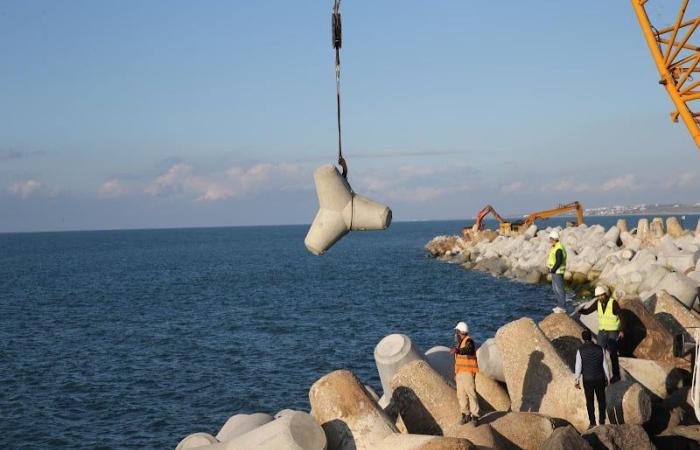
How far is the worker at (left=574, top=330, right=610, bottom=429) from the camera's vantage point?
1067 centimetres

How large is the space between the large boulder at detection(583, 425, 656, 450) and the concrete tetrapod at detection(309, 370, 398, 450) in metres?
2.54

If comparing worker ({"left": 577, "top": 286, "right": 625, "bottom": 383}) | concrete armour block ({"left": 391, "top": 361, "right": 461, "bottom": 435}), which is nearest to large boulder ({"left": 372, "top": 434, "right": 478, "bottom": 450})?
concrete armour block ({"left": 391, "top": 361, "right": 461, "bottom": 435})

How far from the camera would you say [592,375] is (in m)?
10.7

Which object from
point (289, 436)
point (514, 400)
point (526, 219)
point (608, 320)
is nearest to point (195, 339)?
point (514, 400)

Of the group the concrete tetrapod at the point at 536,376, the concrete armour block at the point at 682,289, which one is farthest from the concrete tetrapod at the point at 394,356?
the concrete armour block at the point at 682,289

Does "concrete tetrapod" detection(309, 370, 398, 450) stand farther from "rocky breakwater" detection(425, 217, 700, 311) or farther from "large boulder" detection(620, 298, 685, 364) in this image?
"rocky breakwater" detection(425, 217, 700, 311)

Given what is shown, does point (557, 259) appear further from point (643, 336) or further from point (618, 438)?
point (618, 438)

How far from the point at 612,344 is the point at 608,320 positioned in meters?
0.40

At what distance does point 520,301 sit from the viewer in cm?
3750

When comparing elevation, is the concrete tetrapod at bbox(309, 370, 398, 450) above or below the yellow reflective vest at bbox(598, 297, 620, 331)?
below

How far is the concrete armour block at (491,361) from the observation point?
40.7ft

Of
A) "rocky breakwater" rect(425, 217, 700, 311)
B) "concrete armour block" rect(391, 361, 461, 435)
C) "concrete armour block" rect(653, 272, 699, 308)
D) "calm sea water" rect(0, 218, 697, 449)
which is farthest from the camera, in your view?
"rocky breakwater" rect(425, 217, 700, 311)

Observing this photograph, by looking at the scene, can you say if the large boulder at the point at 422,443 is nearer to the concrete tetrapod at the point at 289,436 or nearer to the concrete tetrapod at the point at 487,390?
the concrete tetrapod at the point at 289,436

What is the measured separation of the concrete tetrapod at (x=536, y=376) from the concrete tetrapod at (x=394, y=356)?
1.46 metres
